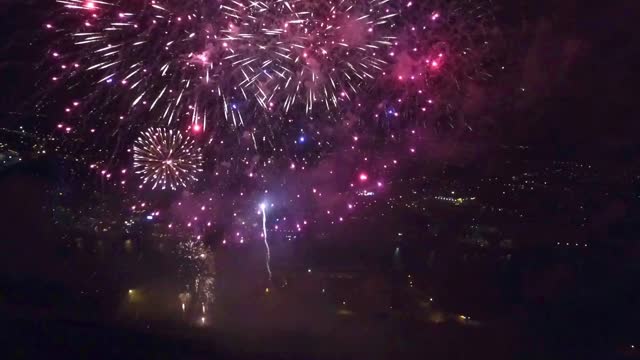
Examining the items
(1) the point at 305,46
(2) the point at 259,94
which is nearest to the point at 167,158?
(2) the point at 259,94

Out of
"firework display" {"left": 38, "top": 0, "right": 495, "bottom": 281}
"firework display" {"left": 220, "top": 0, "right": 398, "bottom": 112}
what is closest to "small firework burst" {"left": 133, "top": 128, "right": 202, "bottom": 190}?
"firework display" {"left": 38, "top": 0, "right": 495, "bottom": 281}

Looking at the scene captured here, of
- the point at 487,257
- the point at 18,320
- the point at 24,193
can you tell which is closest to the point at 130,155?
the point at 24,193

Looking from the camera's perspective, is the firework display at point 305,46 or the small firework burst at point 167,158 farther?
the small firework burst at point 167,158

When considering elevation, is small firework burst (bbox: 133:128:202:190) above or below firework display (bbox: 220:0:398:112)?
below

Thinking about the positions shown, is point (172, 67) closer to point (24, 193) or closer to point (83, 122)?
point (83, 122)

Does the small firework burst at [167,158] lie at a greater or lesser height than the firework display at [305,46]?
lesser

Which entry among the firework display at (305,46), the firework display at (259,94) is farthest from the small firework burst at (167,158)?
the firework display at (305,46)

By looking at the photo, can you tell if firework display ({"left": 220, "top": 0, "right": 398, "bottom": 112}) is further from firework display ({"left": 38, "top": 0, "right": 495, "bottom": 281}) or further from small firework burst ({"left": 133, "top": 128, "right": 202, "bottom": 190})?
small firework burst ({"left": 133, "top": 128, "right": 202, "bottom": 190})

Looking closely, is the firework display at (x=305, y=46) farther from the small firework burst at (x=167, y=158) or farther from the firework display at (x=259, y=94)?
the small firework burst at (x=167, y=158)
